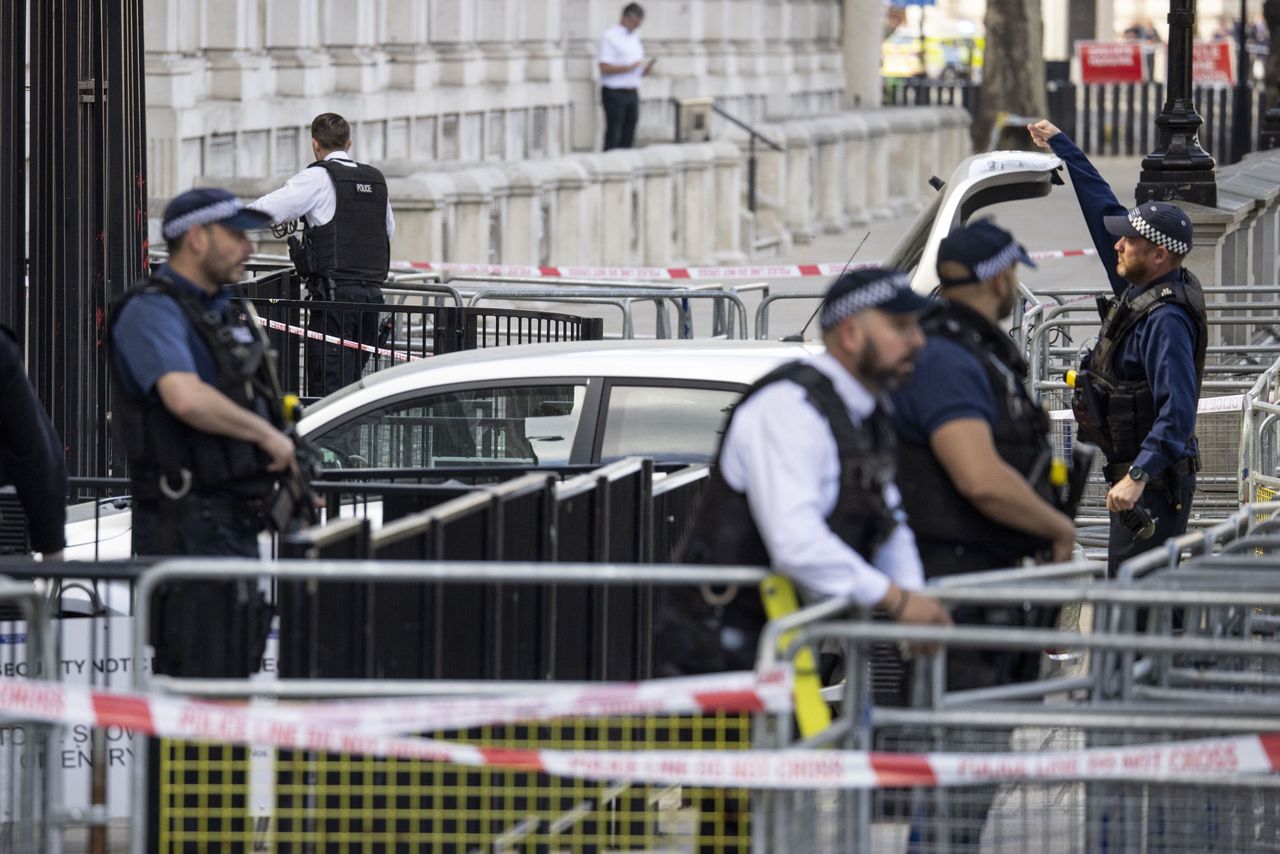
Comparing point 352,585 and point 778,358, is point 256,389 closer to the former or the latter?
point 352,585

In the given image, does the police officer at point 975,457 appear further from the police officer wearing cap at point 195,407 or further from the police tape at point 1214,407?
the police tape at point 1214,407

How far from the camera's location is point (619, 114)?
1152 inches

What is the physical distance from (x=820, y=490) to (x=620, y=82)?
2454 cm

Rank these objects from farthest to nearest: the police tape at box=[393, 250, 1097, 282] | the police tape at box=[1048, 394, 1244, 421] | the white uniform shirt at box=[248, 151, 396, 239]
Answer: the police tape at box=[393, 250, 1097, 282], the white uniform shirt at box=[248, 151, 396, 239], the police tape at box=[1048, 394, 1244, 421]

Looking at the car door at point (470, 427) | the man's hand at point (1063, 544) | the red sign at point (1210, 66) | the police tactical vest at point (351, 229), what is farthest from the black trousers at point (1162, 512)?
the red sign at point (1210, 66)

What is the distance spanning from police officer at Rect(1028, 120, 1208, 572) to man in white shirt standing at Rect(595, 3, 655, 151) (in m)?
21.2

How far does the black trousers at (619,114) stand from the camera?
95.7 ft

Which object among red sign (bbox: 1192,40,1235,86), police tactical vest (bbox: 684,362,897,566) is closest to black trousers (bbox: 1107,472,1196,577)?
police tactical vest (bbox: 684,362,897,566)

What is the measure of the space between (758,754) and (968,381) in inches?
49.9

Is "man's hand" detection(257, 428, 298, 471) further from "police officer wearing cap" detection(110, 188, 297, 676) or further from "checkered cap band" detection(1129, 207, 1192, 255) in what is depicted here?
"checkered cap band" detection(1129, 207, 1192, 255)

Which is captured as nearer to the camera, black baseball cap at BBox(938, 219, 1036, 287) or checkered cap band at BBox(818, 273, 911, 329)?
checkered cap band at BBox(818, 273, 911, 329)

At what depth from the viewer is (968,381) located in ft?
18.2

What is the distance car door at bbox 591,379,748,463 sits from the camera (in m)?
7.96

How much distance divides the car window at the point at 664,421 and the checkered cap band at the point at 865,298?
2.74m
